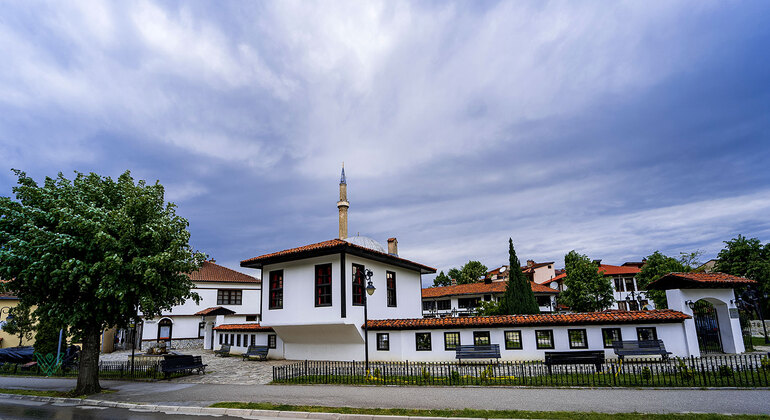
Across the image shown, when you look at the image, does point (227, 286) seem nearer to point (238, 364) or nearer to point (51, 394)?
point (238, 364)

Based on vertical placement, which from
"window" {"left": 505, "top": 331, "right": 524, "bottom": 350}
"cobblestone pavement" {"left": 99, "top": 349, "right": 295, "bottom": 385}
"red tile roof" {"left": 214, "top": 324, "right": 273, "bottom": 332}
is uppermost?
"red tile roof" {"left": 214, "top": 324, "right": 273, "bottom": 332}

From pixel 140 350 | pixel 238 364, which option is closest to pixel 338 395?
pixel 238 364

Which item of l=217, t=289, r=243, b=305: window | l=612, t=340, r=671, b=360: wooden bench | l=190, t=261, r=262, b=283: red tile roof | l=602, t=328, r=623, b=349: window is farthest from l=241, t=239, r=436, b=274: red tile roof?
l=217, t=289, r=243, b=305: window

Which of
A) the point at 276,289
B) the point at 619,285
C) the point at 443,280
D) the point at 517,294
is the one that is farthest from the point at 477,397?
the point at 443,280

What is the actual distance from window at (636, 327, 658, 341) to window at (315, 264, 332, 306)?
1366cm

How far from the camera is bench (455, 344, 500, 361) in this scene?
16.8 m

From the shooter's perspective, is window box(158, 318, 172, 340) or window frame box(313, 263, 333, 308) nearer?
window frame box(313, 263, 333, 308)

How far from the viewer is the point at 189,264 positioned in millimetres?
14930

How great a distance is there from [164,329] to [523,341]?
31.8m

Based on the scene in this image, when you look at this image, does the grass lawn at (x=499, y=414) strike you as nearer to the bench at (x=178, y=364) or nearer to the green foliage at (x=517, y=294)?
the bench at (x=178, y=364)

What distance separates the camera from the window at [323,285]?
19.7 metres

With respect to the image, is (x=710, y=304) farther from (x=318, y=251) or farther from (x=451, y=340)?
(x=318, y=251)

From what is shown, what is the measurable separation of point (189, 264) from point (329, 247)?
614 centimetres

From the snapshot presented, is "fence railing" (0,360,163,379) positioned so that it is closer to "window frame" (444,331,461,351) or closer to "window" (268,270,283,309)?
"window" (268,270,283,309)
